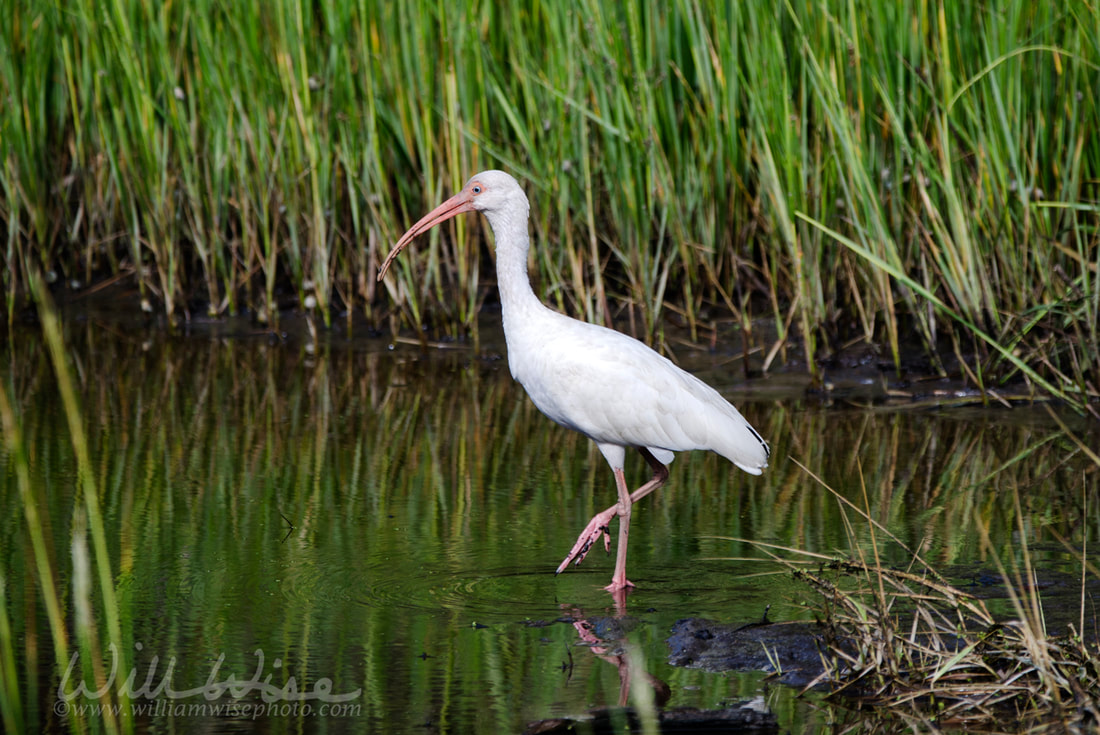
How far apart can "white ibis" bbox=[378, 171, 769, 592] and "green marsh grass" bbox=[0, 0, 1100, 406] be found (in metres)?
1.32

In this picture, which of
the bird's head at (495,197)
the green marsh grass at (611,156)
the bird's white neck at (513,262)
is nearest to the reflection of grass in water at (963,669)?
the bird's white neck at (513,262)

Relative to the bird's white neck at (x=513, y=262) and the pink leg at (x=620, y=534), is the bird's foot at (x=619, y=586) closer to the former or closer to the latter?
the pink leg at (x=620, y=534)

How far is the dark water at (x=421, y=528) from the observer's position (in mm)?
3732

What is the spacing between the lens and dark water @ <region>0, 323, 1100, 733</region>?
12.2ft

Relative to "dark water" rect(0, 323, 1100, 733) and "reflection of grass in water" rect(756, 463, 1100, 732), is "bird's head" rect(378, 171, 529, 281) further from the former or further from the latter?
"reflection of grass in water" rect(756, 463, 1100, 732)

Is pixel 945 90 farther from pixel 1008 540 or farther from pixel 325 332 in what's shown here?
pixel 325 332

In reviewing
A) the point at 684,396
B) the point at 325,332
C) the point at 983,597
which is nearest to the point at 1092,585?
the point at 983,597

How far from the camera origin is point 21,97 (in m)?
8.88

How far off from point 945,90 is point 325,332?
420cm

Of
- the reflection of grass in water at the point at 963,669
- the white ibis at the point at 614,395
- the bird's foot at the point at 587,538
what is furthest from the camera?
the white ibis at the point at 614,395

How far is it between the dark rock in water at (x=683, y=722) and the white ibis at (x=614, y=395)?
56.7 inches

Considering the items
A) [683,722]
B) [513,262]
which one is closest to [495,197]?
[513,262]

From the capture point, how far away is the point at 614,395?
5.06 meters

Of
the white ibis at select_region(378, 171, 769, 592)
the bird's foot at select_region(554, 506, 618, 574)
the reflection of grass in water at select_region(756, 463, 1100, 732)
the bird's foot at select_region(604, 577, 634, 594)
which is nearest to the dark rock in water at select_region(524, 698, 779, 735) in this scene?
the reflection of grass in water at select_region(756, 463, 1100, 732)
